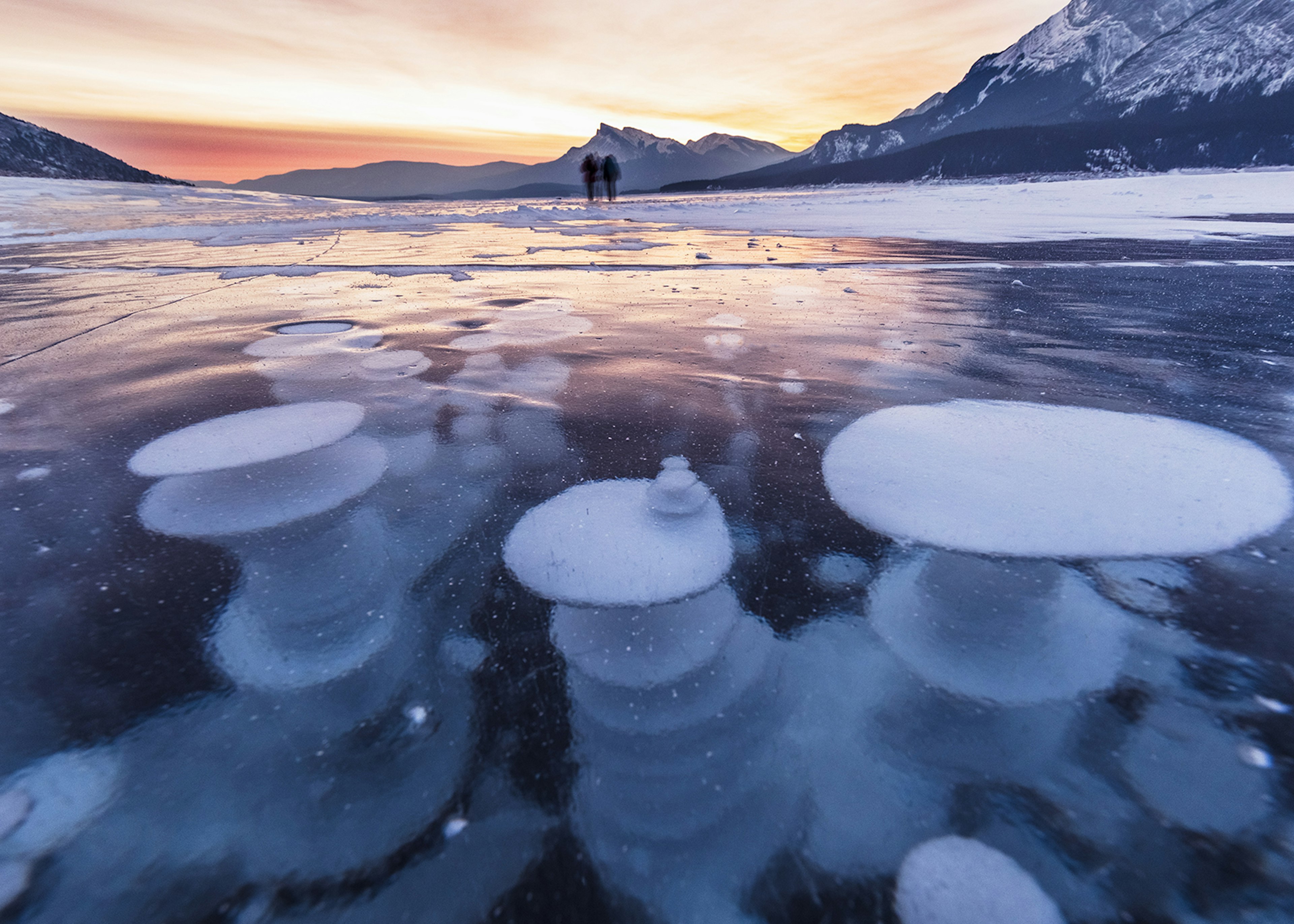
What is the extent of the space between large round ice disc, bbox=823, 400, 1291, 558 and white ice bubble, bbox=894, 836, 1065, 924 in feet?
2.31

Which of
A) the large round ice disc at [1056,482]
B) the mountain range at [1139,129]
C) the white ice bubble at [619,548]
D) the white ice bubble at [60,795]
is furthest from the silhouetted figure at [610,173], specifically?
the mountain range at [1139,129]

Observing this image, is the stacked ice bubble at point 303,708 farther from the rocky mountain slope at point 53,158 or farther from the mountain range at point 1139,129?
the rocky mountain slope at point 53,158

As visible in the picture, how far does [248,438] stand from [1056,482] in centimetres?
243

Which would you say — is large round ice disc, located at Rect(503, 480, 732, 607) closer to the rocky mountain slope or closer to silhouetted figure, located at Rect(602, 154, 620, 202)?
silhouetted figure, located at Rect(602, 154, 620, 202)

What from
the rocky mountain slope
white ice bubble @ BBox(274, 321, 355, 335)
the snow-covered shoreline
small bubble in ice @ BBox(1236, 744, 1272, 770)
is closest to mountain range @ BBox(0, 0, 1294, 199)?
the rocky mountain slope

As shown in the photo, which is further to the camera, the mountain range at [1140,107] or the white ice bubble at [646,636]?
the mountain range at [1140,107]

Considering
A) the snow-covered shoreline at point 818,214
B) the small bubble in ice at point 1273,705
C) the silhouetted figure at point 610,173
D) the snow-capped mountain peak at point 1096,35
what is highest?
the snow-capped mountain peak at point 1096,35

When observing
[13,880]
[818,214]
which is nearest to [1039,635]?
[13,880]

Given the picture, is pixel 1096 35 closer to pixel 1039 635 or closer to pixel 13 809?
pixel 1039 635

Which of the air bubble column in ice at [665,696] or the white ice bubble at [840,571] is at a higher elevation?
the white ice bubble at [840,571]

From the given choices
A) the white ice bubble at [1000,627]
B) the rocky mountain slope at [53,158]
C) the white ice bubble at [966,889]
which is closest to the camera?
the white ice bubble at [966,889]

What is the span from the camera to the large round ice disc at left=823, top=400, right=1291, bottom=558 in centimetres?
132

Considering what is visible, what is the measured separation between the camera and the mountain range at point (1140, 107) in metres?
70.0

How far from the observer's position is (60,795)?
0.80m
